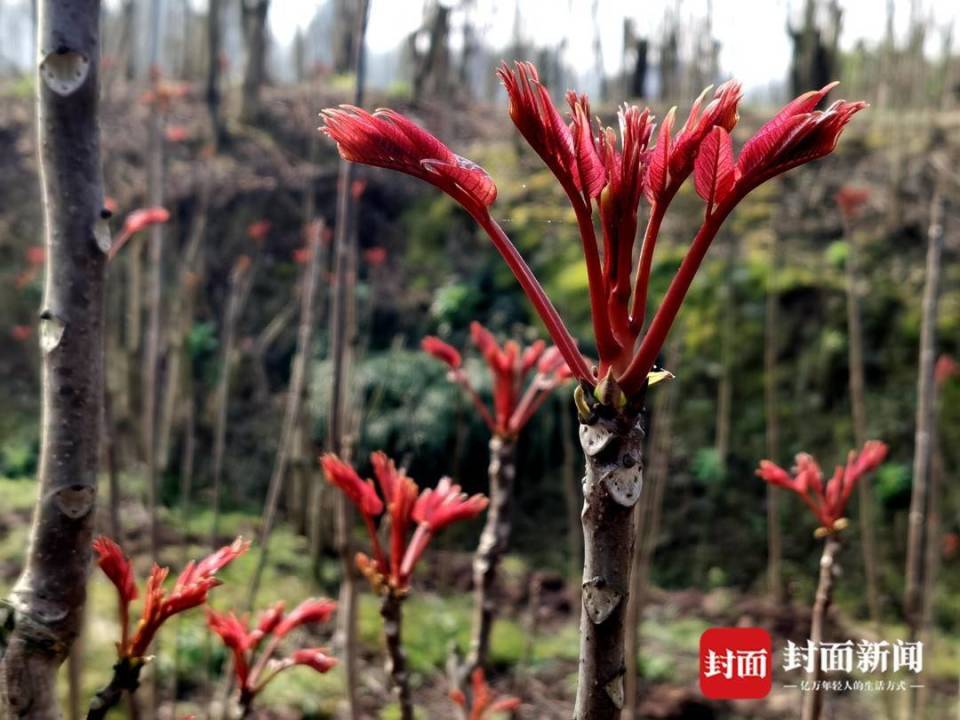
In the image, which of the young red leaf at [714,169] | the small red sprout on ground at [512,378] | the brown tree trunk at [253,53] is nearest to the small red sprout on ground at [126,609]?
the young red leaf at [714,169]

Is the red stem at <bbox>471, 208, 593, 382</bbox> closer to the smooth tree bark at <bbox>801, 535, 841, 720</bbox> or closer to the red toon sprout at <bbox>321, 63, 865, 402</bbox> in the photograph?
the red toon sprout at <bbox>321, 63, 865, 402</bbox>

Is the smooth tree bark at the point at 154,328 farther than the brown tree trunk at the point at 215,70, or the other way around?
the brown tree trunk at the point at 215,70

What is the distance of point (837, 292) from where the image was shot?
23.7 feet

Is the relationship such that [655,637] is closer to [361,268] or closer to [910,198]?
[361,268]

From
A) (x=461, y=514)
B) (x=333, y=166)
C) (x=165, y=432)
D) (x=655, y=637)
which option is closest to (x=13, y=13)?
(x=333, y=166)

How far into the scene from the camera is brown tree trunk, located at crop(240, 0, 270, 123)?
1034 centimetres

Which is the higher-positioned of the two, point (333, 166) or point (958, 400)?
point (333, 166)

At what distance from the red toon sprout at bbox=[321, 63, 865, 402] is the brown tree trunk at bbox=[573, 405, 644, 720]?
0.05m

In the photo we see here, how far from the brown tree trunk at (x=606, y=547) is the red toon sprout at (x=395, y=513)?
1.65 ft

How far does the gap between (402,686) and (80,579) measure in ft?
1.99

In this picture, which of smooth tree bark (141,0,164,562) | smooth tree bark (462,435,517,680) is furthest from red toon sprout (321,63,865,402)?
smooth tree bark (141,0,164,562)

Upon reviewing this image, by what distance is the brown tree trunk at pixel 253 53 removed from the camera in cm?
1034

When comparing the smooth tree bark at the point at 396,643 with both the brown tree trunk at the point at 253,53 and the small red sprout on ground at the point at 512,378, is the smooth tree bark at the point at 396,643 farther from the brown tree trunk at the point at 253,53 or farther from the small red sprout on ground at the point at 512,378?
the brown tree trunk at the point at 253,53

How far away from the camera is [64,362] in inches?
39.6
